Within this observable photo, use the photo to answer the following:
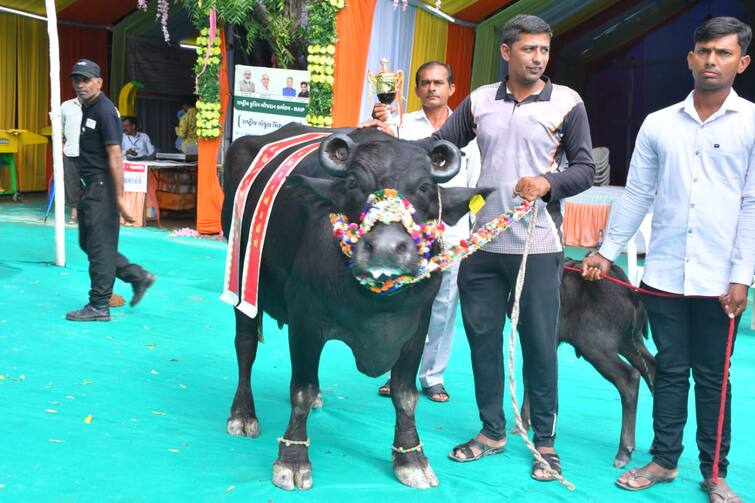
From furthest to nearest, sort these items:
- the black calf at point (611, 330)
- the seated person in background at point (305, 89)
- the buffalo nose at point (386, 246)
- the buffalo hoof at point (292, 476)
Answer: the seated person in background at point (305, 89), the black calf at point (611, 330), the buffalo hoof at point (292, 476), the buffalo nose at point (386, 246)

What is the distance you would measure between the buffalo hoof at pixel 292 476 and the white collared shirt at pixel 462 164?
A: 1871mm

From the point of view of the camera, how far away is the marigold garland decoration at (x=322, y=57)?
1075 centimetres

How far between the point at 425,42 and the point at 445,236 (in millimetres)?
8460

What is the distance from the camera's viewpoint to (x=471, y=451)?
411 centimetres

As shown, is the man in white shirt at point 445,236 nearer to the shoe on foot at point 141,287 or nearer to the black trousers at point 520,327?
the black trousers at point 520,327

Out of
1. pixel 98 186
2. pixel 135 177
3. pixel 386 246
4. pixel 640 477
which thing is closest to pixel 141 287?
pixel 98 186

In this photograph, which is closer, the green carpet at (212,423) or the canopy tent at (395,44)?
the green carpet at (212,423)

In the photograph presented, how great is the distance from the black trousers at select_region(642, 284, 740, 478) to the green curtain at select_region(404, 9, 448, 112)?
29.6 ft

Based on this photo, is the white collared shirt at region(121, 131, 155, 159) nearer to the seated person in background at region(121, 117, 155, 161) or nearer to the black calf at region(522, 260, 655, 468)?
the seated person in background at region(121, 117, 155, 161)

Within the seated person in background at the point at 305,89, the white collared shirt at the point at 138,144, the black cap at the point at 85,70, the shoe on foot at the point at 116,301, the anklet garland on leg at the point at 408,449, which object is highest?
the seated person in background at the point at 305,89

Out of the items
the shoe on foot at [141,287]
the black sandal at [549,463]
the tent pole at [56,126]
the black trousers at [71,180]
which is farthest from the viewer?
the black trousers at [71,180]

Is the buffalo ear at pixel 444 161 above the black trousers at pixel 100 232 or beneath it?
above

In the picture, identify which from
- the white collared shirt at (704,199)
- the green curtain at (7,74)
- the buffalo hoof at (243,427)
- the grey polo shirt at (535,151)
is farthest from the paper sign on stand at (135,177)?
the white collared shirt at (704,199)

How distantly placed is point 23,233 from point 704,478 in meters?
9.60
